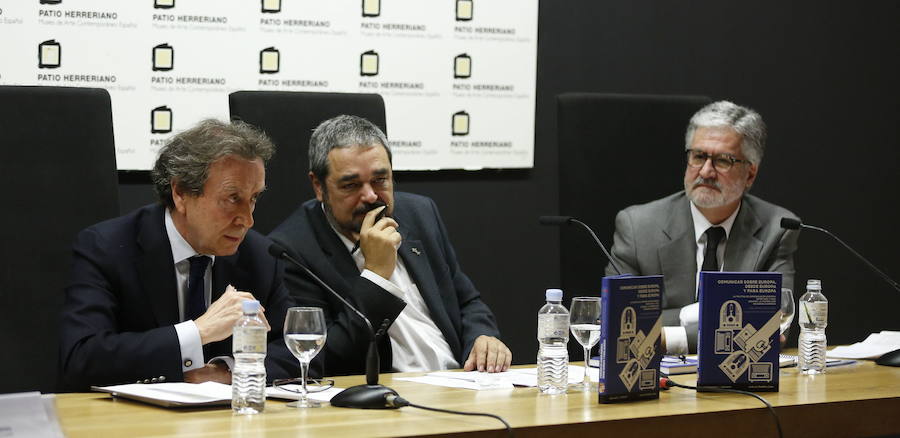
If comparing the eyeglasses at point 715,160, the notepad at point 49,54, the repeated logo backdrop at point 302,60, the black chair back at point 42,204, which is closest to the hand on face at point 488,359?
the black chair back at point 42,204

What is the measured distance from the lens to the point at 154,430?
1.77 m

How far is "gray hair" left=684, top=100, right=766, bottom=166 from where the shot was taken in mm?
3553

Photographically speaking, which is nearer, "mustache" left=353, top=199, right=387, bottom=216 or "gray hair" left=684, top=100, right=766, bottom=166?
"mustache" left=353, top=199, right=387, bottom=216

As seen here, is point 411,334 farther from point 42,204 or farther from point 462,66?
point 462,66

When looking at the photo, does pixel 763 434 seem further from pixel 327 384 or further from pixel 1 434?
pixel 1 434

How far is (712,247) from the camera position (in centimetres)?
351

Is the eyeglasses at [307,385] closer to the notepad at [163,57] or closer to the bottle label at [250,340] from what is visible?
the bottle label at [250,340]

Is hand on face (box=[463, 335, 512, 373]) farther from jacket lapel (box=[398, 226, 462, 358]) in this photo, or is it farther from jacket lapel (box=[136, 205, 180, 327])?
jacket lapel (box=[136, 205, 180, 327])

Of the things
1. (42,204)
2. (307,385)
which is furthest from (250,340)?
(42,204)

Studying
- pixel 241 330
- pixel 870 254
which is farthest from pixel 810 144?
pixel 241 330

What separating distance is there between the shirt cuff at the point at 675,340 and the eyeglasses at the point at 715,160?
30.9 inches

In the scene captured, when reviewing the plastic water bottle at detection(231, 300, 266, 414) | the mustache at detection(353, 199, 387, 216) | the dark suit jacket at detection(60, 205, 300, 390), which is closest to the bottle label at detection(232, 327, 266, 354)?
the plastic water bottle at detection(231, 300, 266, 414)

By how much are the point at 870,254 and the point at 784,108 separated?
0.80m

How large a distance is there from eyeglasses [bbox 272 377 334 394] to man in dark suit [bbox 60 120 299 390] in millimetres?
208
